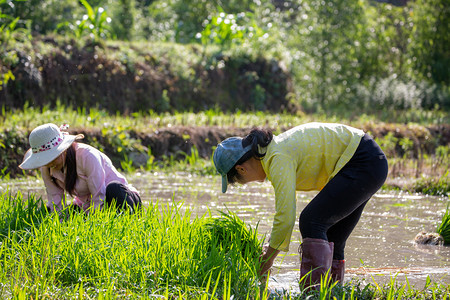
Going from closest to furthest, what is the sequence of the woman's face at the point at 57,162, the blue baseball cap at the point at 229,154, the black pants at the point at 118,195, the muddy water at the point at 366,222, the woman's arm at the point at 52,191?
the blue baseball cap at the point at 229,154 < the muddy water at the point at 366,222 < the woman's face at the point at 57,162 < the black pants at the point at 118,195 < the woman's arm at the point at 52,191

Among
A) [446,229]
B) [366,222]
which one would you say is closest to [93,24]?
[366,222]

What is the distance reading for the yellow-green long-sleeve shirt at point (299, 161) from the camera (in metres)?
3.43

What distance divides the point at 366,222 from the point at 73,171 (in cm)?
312

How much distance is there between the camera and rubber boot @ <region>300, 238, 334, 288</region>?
11.9ft

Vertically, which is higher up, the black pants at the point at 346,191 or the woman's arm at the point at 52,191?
the black pants at the point at 346,191

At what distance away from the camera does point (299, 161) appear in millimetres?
3619

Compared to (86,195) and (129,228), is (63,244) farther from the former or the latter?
(86,195)

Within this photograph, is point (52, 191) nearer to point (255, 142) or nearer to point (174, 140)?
point (255, 142)

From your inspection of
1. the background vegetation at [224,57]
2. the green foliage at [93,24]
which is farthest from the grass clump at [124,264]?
the green foliage at [93,24]

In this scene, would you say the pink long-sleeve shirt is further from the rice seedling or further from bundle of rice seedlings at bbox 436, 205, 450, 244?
bundle of rice seedlings at bbox 436, 205, 450, 244

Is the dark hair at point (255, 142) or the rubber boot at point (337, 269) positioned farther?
the rubber boot at point (337, 269)

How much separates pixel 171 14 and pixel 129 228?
63.4 ft

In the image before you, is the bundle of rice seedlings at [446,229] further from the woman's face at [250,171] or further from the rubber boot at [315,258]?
the woman's face at [250,171]

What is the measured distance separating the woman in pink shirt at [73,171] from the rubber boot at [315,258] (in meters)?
1.53
